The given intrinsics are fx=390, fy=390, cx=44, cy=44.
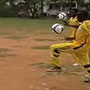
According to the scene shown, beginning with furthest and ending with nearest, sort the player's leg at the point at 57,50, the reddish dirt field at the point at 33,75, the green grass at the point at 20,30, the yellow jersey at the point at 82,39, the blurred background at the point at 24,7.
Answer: the blurred background at the point at 24,7 < the green grass at the point at 20,30 < the player's leg at the point at 57,50 < the yellow jersey at the point at 82,39 < the reddish dirt field at the point at 33,75

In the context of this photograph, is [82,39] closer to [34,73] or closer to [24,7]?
[34,73]

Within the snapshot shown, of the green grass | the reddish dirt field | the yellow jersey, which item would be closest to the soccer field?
the reddish dirt field

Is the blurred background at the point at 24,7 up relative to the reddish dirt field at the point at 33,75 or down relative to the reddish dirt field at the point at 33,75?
down

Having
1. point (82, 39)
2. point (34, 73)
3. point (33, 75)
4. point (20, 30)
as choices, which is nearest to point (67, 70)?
point (34, 73)

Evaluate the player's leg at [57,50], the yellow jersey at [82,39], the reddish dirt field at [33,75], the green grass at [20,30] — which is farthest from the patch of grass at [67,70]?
the green grass at [20,30]

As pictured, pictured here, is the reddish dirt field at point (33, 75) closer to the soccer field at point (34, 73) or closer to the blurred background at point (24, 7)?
the soccer field at point (34, 73)

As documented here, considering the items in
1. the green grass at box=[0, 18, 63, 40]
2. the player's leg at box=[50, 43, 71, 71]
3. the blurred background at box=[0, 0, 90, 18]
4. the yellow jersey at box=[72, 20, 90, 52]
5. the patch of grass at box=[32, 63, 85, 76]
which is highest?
the yellow jersey at box=[72, 20, 90, 52]

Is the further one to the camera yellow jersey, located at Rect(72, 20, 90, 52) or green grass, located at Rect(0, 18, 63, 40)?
green grass, located at Rect(0, 18, 63, 40)

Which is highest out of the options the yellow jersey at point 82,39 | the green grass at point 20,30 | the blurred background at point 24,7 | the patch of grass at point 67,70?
the yellow jersey at point 82,39

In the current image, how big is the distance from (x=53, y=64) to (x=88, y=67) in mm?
1500

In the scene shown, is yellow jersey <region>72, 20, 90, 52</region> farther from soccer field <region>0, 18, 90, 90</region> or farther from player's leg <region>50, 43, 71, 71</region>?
soccer field <region>0, 18, 90, 90</region>

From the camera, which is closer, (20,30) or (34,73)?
(34,73)

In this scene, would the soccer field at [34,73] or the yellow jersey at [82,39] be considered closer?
the soccer field at [34,73]

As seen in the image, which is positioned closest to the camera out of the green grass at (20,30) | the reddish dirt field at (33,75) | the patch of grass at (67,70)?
the reddish dirt field at (33,75)
